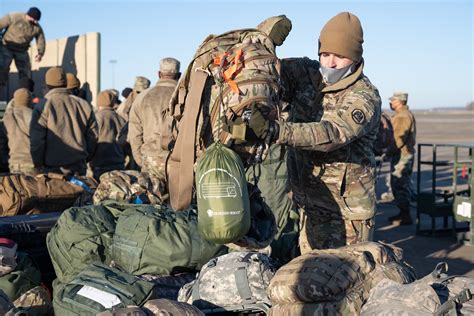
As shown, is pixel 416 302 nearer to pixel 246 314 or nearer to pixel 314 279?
pixel 314 279

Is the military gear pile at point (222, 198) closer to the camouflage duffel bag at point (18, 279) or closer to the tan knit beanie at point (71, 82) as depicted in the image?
the camouflage duffel bag at point (18, 279)

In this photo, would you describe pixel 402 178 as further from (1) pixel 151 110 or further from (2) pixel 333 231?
(2) pixel 333 231

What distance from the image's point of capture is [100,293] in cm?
352

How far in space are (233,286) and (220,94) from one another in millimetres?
1015

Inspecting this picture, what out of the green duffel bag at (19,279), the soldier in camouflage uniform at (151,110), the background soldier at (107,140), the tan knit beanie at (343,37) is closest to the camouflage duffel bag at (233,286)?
the green duffel bag at (19,279)

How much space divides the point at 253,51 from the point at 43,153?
4.97 m

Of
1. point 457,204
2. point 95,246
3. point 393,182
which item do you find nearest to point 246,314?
point 95,246

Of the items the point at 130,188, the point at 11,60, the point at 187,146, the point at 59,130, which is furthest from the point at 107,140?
the point at 187,146

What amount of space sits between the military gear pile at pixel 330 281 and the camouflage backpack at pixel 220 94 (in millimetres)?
711

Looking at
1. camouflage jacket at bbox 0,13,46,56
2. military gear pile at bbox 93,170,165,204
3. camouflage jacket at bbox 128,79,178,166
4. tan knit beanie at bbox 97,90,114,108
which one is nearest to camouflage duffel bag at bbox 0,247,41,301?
military gear pile at bbox 93,170,165,204

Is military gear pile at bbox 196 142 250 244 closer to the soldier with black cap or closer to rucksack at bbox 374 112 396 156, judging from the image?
rucksack at bbox 374 112 396 156

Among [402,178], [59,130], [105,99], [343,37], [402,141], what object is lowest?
[402,178]

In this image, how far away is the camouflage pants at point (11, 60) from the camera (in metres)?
11.5

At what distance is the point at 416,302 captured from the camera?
9.78ft
